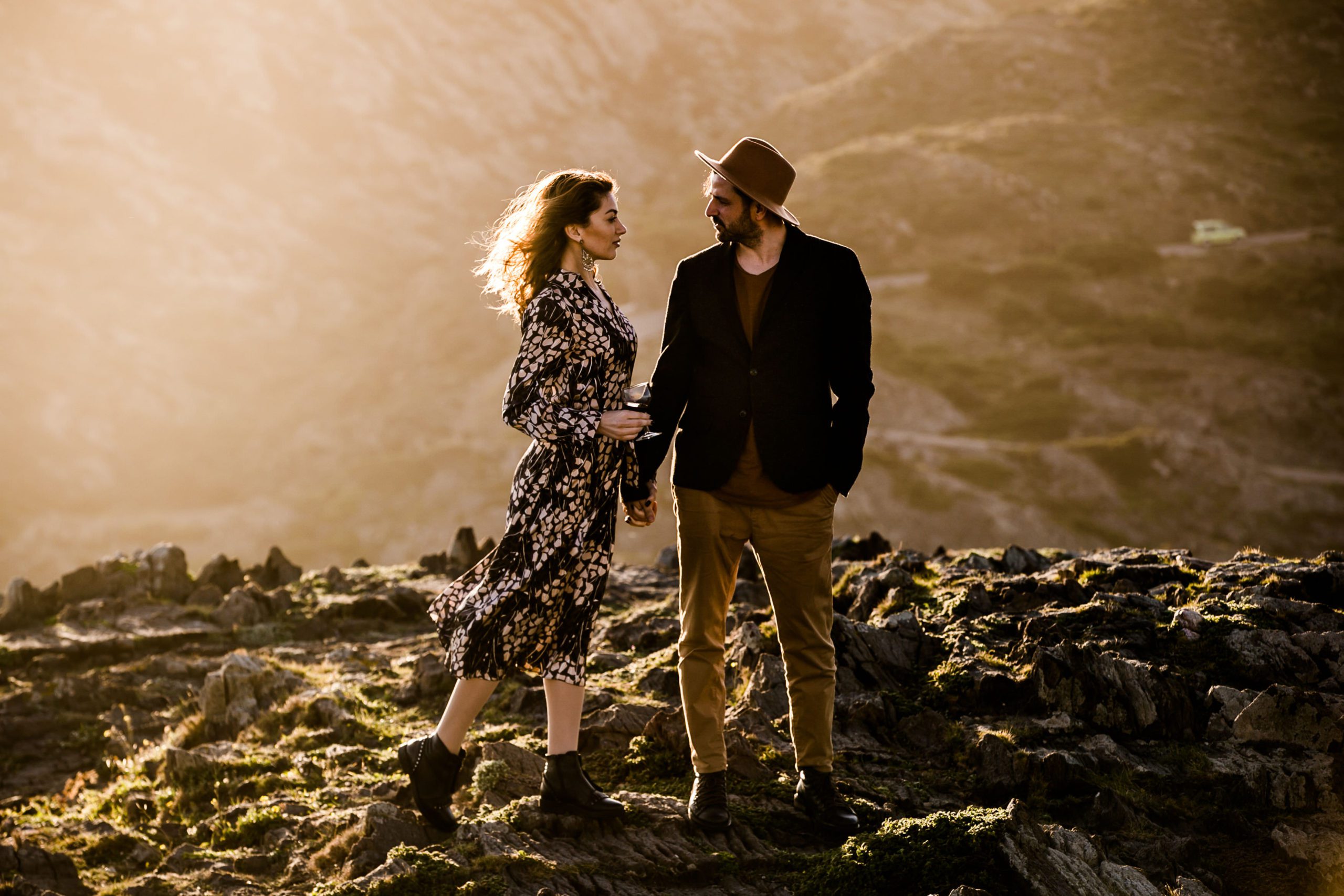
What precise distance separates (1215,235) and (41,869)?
9985cm

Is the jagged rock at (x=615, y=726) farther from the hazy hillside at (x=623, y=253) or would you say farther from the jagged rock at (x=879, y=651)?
the hazy hillside at (x=623, y=253)

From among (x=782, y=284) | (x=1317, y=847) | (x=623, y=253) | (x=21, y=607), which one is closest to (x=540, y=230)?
(x=782, y=284)

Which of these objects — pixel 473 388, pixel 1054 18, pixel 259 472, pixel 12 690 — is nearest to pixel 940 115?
pixel 1054 18

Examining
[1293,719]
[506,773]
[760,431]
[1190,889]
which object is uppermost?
[760,431]

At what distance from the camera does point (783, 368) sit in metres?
6.09

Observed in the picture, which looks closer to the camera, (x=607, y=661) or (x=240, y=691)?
(x=607, y=661)

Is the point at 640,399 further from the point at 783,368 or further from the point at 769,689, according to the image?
the point at 769,689

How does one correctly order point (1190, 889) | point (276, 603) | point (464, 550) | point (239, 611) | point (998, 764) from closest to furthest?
point (1190, 889) → point (998, 764) → point (239, 611) → point (276, 603) → point (464, 550)

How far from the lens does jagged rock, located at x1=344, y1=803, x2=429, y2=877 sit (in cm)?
660

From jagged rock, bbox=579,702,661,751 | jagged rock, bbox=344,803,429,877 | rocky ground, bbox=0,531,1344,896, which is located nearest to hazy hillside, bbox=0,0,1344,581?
rocky ground, bbox=0,531,1344,896

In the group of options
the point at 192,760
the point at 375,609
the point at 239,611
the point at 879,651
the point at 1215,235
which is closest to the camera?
the point at 879,651

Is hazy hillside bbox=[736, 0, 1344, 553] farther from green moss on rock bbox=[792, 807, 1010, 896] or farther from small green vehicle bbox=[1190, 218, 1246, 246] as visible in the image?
green moss on rock bbox=[792, 807, 1010, 896]

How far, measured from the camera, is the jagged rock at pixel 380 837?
6.60m

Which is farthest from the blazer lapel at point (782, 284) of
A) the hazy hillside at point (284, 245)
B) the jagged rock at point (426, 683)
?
the hazy hillside at point (284, 245)
